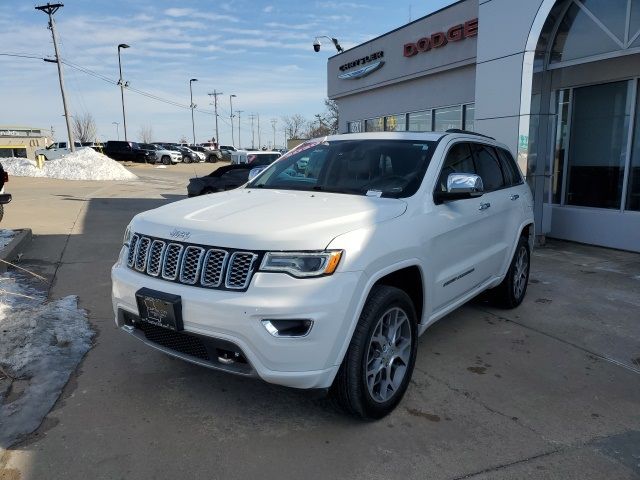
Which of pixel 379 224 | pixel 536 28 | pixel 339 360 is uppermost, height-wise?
pixel 536 28

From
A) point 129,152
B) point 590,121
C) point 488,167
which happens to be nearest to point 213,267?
point 488,167

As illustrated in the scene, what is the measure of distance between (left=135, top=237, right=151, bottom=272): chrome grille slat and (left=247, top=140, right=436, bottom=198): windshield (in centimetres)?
129

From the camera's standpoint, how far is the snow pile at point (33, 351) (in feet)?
10.6

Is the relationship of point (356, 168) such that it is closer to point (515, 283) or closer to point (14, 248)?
point (515, 283)

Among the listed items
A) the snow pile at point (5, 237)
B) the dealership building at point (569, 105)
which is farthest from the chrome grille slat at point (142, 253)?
the dealership building at point (569, 105)

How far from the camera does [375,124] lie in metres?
16.5

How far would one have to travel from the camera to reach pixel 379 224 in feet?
10.1

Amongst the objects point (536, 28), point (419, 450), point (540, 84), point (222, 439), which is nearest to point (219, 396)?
point (222, 439)

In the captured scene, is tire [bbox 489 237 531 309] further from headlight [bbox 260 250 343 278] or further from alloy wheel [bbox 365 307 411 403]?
headlight [bbox 260 250 343 278]

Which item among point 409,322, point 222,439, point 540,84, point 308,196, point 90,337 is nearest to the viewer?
point 222,439

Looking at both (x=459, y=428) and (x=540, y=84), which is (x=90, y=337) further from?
(x=540, y=84)

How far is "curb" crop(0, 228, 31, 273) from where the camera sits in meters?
6.45

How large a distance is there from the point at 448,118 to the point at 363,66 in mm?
4670

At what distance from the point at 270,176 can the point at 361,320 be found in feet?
A: 6.67
